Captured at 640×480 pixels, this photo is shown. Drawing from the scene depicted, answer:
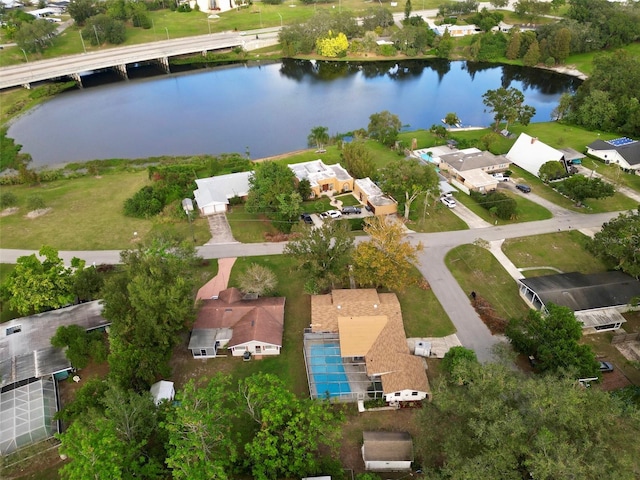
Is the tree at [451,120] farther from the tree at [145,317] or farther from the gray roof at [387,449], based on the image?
the gray roof at [387,449]

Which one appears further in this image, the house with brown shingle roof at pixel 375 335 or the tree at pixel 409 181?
the tree at pixel 409 181

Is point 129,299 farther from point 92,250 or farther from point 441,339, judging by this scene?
point 441,339

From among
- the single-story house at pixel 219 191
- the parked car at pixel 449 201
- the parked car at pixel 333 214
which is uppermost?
the single-story house at pixel 219 191

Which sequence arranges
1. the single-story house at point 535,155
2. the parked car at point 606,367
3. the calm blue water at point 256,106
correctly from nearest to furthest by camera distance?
the parked car at point 606,367, the single-story house at point 535,155, the calm blue water at point 256,106

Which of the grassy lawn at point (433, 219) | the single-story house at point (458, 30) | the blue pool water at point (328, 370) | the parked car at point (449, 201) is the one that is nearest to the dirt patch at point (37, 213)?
the blue pool water at point (328, 370)

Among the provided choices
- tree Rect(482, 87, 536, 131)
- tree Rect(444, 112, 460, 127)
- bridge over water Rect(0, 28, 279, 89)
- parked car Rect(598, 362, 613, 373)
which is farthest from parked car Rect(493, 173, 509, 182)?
bridge over water Rect(0, 28, 279, 89)

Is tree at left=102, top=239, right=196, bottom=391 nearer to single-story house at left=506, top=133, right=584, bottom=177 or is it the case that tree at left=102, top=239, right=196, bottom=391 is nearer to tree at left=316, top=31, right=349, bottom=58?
single-story house at left=506, top=133, right=584, bottom=177

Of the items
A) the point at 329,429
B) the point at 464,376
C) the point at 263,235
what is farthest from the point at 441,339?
the point at 263,235
